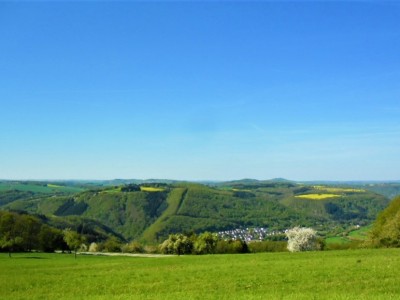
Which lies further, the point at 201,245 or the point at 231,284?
the point at 201,245

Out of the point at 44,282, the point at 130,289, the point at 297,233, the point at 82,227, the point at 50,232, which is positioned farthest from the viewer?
the point at 82,227

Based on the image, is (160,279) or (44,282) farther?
(44,282)

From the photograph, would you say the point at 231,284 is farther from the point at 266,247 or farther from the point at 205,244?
Result: the point at 266,247

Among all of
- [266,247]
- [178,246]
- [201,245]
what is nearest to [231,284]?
[201,245]

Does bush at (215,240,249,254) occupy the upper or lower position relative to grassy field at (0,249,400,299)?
lower

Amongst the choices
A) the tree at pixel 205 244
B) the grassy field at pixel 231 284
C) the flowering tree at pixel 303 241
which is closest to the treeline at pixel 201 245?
the tree at pixel 205 244

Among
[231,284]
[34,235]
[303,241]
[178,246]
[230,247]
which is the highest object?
[231,284]

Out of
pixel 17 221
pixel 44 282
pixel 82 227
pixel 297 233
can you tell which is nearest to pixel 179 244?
pixel 297 233

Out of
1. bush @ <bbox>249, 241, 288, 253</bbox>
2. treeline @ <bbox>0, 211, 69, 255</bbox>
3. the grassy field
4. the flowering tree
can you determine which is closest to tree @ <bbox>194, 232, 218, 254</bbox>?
bush @ <bbox>249, 241, 288, 253</bbox>

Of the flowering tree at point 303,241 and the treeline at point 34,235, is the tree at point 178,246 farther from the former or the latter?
the flowering tree at point 303,241

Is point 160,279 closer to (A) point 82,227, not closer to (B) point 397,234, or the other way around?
(B) point 397,234

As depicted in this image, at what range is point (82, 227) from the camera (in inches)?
7530

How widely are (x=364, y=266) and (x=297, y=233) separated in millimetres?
47731

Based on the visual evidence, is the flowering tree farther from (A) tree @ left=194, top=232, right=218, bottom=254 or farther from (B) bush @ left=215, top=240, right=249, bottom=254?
(A) tree @ left=194, top=232, right=218, bottom=254
